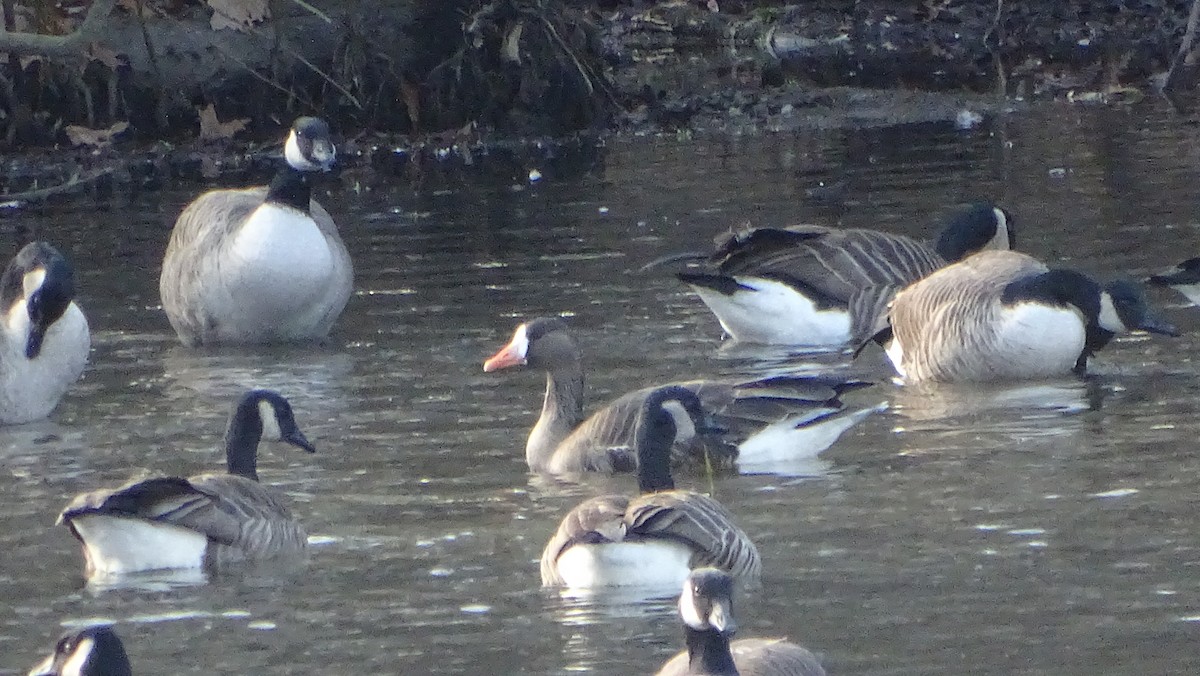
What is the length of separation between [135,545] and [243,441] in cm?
104

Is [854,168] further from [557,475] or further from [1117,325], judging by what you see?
[557,475]

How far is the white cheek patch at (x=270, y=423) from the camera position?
30.2 feet

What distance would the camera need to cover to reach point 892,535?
26.8 feet

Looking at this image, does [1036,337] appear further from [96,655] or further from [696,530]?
[96,655]

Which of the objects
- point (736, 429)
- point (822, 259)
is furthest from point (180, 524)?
point (822, 259)

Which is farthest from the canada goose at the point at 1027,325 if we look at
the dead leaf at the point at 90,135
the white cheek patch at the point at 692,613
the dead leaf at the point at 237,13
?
the dead leaf at the point at 237,13

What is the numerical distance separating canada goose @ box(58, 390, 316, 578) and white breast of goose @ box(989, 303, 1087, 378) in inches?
161

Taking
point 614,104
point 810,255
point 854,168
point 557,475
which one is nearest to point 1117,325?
point 810,255

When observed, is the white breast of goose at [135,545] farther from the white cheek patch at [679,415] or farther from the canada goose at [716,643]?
the canada goose at [716,643]

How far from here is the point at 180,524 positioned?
26.5ft

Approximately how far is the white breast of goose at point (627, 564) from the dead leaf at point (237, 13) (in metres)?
16.3

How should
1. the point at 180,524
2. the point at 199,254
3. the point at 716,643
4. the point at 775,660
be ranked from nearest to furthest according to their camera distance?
the point at 716,643
the point at 775,660
the point at 180,524
the point at 199,254

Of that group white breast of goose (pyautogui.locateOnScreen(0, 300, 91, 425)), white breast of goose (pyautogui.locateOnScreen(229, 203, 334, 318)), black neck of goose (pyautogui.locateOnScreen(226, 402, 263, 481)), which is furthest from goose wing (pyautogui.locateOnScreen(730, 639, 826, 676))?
white breast of goose (pyautogui.locateOnScreen(229, 203, 334, 318))

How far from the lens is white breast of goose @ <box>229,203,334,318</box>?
13141mm
